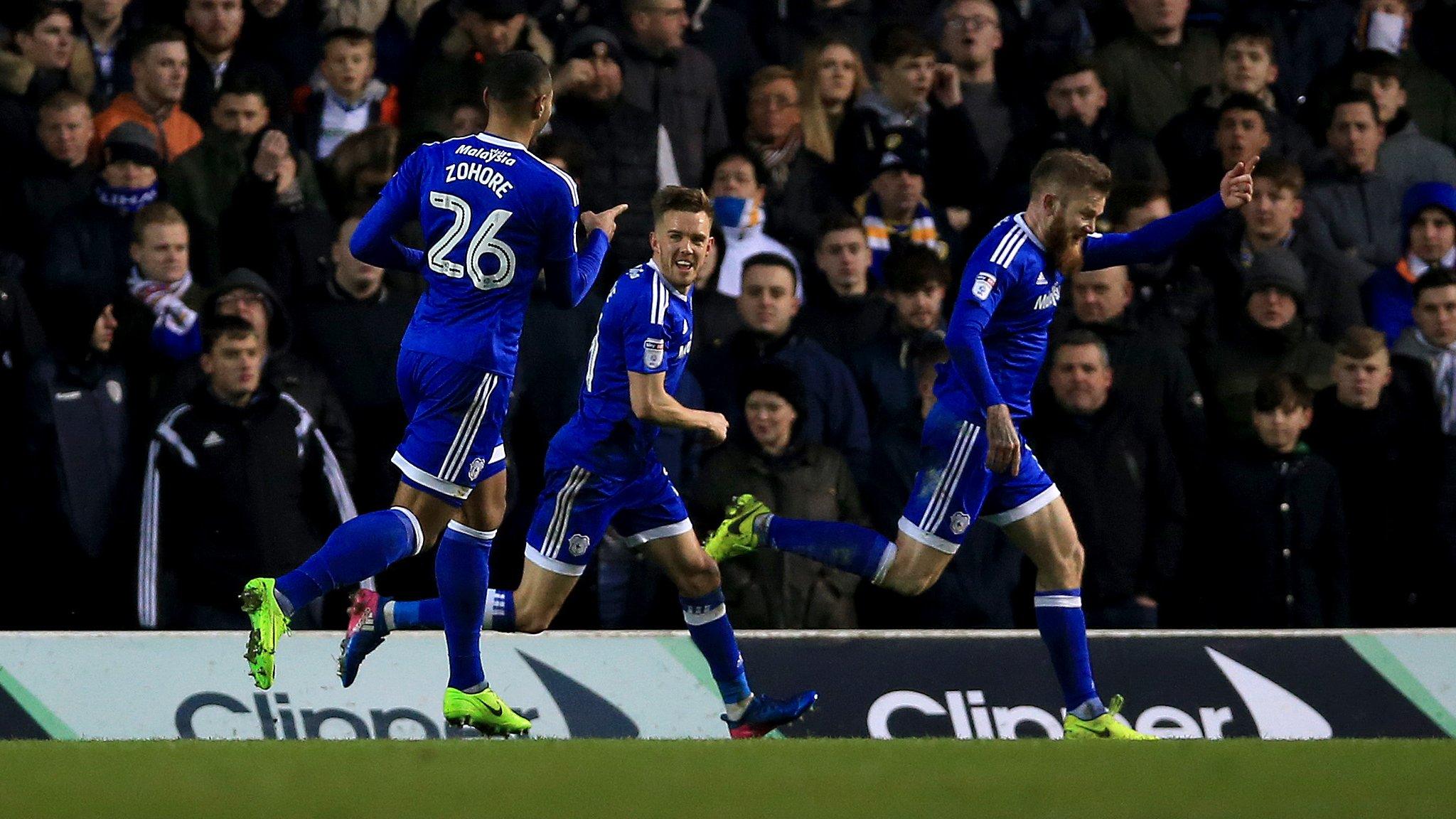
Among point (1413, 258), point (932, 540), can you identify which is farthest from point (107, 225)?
point (1413, 258)

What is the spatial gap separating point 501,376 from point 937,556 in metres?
1.74

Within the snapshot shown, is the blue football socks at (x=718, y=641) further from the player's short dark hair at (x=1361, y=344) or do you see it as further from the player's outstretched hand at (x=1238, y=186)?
the player's short dark hair at (x=1361, y=344)

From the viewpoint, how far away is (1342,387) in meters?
9.09

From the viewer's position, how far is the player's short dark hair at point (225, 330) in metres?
8.32

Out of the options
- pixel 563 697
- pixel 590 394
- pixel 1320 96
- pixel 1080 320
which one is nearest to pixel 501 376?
pixel 590 394

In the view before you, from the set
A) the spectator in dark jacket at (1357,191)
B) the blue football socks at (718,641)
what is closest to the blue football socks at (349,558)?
the blue football socks at (718,641)

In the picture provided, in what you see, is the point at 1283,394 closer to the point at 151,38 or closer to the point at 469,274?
the point at 469,274

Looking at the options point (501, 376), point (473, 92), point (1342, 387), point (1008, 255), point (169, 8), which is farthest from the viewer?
point (169, 8)

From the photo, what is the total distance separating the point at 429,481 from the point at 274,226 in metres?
3.07

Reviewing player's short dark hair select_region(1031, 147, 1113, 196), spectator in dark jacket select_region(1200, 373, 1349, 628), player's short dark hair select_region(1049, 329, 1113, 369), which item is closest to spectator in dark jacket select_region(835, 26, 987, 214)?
player's short dark hair select_region(1049, 329, 1113, 369)

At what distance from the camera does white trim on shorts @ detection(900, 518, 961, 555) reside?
721 cm

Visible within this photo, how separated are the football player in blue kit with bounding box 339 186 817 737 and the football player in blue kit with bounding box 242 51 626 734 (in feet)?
1.06

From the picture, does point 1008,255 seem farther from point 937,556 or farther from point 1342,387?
point 1342,387

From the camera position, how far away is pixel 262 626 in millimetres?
6172
